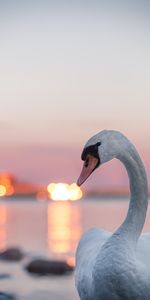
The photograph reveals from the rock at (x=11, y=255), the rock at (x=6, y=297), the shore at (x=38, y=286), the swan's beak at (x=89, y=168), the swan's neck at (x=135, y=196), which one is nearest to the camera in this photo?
the swan's beak at (x=89, y=168)

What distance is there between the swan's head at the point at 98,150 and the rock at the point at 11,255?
7.60m

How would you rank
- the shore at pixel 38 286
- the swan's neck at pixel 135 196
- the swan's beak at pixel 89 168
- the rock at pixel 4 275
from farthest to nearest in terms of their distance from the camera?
the rock at pixel 4 275 < the shore at pixel 38 286 < the swan's neck at pixel 135 196 < the swan's beak at pixel 89 168

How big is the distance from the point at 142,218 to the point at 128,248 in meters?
0.26

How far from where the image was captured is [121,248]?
4.05 m

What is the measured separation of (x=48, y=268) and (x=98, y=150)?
5.96 meters

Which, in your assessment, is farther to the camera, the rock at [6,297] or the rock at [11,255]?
the rock at [11,255]

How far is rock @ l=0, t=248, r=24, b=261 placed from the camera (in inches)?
450

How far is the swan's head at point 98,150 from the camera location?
391 centimetres

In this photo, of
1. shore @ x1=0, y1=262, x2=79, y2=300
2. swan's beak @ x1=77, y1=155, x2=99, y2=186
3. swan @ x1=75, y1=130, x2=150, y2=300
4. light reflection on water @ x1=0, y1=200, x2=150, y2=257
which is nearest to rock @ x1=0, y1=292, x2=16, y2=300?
shore @ x1=0, y1=262, x2=79, y2=300

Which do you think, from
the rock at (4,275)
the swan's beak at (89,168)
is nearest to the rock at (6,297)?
the rock at (4,275)

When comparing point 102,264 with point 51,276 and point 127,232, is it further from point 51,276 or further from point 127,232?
point 51,276

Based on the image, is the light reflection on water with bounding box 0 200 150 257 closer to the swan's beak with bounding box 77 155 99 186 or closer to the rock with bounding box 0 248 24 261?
the rock with bounding box 0 248 24 261

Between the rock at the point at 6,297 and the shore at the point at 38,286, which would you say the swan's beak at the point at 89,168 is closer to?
the rock at the point at 6,297

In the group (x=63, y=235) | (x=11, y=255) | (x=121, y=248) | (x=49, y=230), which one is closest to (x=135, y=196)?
(x=121, y=248)
